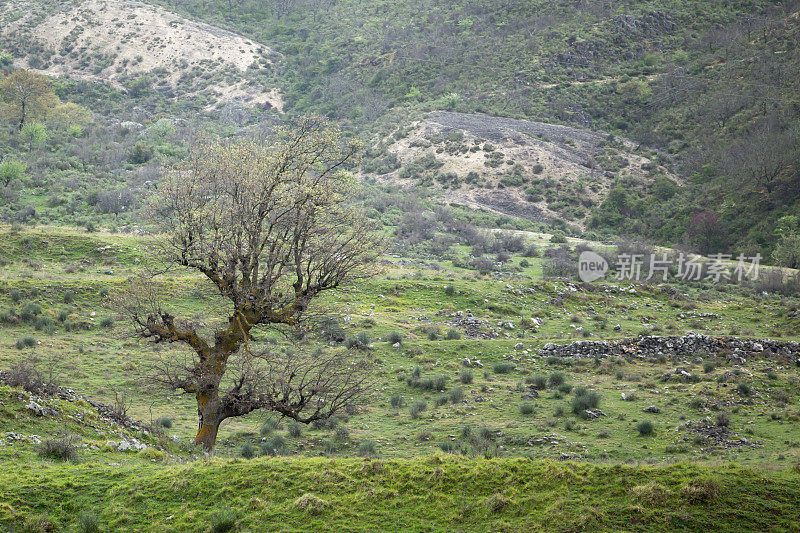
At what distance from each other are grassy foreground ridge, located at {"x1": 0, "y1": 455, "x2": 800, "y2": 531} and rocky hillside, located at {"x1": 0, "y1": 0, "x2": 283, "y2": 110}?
73680mm

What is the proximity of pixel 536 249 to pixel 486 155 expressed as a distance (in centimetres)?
2185

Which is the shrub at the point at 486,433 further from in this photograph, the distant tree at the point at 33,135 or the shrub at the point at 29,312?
the distant tree at the point at 33,135

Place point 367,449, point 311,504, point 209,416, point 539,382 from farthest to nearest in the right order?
point 539,382 → point 367,449 → point 209,416 → point 311,504

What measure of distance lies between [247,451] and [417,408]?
4.81m

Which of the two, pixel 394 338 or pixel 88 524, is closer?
pixel 88 524

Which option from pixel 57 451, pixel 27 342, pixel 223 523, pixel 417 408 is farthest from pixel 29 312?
pixel 223 523

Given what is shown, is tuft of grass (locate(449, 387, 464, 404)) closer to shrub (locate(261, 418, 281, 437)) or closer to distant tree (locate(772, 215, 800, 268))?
shrub (locate(261, 418, 281, 437))

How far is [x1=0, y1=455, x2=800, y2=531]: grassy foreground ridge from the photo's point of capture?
22.6ft

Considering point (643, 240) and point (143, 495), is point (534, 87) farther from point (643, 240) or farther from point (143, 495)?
point (143, 495)

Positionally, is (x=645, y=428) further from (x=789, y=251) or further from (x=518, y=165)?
(x=518, y=165)

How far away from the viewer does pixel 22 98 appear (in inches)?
2159

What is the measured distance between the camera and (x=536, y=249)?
39219mm

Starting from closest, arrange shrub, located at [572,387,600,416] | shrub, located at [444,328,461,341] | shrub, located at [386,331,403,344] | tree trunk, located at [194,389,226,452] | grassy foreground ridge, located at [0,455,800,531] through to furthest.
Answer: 1. grassy foreground ridge, located at [0,455,800,531]
2. tree trunk, located at [194,389,226,452]
3. shrub, located at [572,387,600,416]
4. shrub, located at [386,331,403,344]
5. shrub, located at [444,328,461,341]

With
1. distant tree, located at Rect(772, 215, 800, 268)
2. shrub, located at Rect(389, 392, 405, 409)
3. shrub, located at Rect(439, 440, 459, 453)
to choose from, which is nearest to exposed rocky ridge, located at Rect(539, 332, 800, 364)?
shrub, located at Rect(389, 392, 405, 409)
